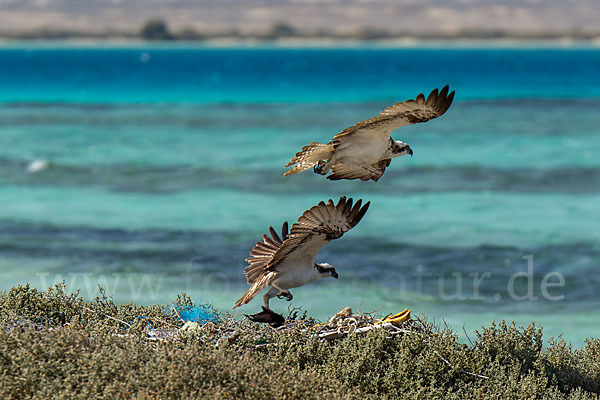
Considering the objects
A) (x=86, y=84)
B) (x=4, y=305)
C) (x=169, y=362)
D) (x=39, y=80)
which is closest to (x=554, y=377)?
(x=169, y=362)

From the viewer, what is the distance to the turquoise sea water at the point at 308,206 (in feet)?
43.3

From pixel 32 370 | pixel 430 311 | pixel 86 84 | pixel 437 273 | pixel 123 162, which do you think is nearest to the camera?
pixel 32 370

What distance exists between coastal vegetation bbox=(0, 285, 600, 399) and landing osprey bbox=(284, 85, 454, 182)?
1.29 meters

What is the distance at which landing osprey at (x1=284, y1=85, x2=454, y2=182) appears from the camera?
5621 millimetres

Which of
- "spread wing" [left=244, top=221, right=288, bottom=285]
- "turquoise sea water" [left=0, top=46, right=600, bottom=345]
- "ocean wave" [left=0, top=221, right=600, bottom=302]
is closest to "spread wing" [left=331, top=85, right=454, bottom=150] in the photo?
"spread wing" [left=244, top=221, right=288, bottom=285]

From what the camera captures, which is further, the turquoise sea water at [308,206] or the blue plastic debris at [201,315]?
the turquoise sea water at [308,206]

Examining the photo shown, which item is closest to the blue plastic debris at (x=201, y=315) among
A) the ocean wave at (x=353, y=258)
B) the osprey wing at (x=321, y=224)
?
the osprey wing at (x=321, y=224)

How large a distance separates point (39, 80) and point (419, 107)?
213 feet

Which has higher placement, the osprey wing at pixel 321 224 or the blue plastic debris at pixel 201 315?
the osprey wing at pixel 321 224

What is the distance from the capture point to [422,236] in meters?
17.0

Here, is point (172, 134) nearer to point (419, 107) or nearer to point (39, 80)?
point (419, 107)

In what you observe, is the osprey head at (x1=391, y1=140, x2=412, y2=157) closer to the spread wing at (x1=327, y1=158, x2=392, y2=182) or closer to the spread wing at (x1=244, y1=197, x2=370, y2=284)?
the spread wing at (x1=327, y1=158, x2=392, y2=182)

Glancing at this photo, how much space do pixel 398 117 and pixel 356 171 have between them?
0.66 meters

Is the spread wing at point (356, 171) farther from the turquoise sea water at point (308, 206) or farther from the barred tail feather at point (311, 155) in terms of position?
the turquoise sea water at point (308, 206)
